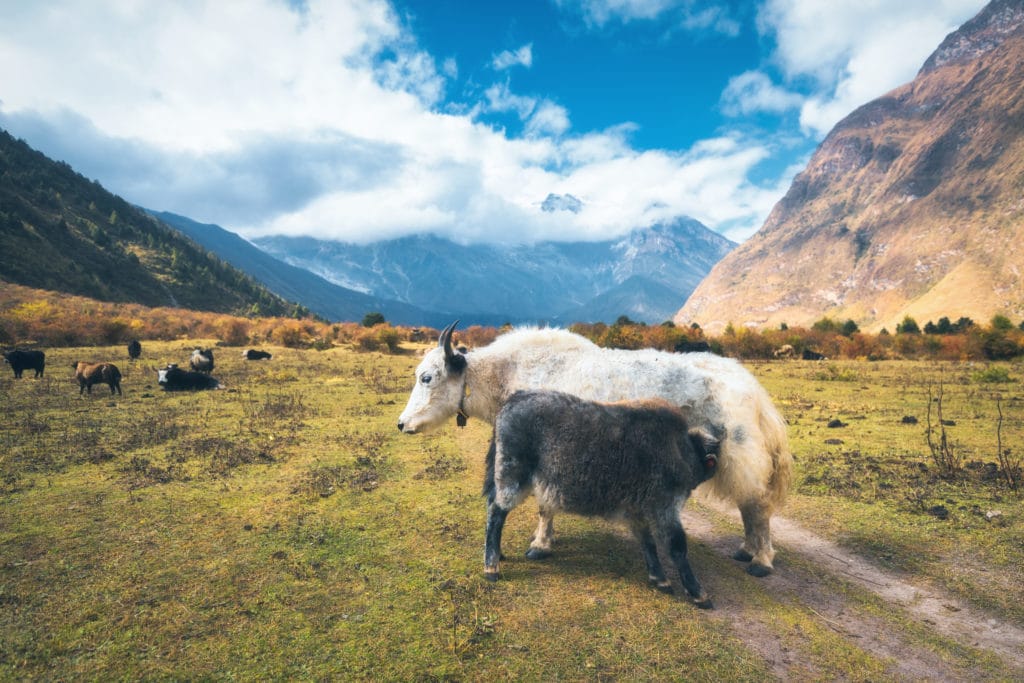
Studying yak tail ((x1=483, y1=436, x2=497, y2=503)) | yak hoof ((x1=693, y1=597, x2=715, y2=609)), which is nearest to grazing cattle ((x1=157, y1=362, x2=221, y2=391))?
yak tail ((x1=483, y1=436, x2=497, y2=503))

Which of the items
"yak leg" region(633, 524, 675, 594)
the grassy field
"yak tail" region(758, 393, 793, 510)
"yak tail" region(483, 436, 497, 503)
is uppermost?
"yak tail" region(758, 393, 793, 510)

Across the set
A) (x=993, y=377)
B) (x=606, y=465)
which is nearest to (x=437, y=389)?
(x=606, y=465)

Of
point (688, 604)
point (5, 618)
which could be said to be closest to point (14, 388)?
point (5, 618)

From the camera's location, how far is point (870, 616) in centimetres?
536

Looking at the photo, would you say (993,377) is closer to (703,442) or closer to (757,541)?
(757,541)

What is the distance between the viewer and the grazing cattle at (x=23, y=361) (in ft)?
59.8

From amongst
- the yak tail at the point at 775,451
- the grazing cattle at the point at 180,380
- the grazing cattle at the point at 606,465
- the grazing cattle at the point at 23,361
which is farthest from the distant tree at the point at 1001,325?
the grazing cattle at the point at 23,361

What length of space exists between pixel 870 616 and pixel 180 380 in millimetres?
21108

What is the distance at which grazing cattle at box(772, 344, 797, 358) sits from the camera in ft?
129

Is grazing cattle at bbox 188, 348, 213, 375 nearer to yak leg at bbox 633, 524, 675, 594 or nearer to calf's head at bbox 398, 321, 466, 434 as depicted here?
calf's head at bbox 398, 321, 466, 434

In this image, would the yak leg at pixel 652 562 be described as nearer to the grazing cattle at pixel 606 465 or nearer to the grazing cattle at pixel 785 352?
the grazing cattle at pixel 606 465

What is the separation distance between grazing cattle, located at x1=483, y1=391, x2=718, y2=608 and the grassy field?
668mm

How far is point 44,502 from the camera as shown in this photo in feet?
23.5

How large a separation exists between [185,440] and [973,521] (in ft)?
51.2
